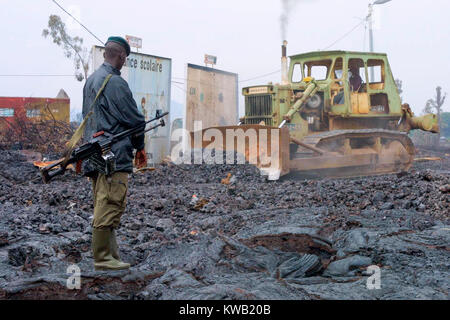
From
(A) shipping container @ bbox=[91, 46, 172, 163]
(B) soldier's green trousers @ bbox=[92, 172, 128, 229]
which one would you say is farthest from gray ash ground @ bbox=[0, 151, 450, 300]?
(A) shipping container @ bbox=[91, 46, 172, 163]

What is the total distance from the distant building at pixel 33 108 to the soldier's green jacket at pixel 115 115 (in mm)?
13808

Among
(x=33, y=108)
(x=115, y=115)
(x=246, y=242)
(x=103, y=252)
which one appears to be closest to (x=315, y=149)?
(x=246, y=242)

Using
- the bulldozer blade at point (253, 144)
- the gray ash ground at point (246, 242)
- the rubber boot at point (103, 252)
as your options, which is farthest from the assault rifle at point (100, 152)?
the bulldozer blade at point (253, 144)

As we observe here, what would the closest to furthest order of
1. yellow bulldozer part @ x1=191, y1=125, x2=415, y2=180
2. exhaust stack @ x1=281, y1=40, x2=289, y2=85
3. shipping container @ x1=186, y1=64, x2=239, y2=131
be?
yellow bulldozer part @ x1=191, y1=125, x2=415, y2=180
exhaust stack @ x1=281, y1=40, x2=289, y2=85
shipping container @ x1=186, y1=64, x2=239, y2=131

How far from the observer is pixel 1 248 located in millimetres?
4668

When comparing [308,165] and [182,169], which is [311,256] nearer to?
[308,165]

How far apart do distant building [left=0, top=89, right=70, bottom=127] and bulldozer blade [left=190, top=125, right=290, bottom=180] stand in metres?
7.92

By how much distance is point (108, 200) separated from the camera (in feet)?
11.7

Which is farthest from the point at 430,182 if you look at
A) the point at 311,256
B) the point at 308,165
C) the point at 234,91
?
the point at 234,91

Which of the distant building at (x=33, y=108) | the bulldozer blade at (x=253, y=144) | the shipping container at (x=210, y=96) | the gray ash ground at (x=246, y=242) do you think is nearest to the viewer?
the gray ash ground at (x=246, y=242)

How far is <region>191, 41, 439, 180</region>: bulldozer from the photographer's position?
10.5 meters

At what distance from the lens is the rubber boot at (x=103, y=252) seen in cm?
361

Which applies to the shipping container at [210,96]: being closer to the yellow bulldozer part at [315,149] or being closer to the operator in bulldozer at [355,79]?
the yellow bulldozer part at [315,149]

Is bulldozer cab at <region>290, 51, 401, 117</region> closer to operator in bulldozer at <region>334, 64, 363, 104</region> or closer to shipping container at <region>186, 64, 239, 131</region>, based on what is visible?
operator in bulldozer at <region>334, 64, 363, 104</region>
